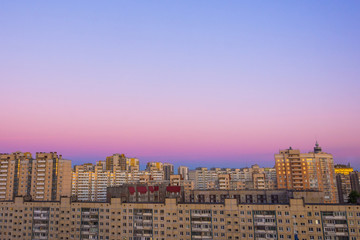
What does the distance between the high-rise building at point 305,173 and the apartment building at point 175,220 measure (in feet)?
227

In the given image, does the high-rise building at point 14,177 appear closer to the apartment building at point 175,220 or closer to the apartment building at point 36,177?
the apartment building at point 36,177

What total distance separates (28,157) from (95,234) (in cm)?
9049

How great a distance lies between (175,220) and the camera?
76.6m

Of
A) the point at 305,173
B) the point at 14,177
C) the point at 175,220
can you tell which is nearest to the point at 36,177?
the point at 14,177

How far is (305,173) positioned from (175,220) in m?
84.3

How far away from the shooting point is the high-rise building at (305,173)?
134 metres

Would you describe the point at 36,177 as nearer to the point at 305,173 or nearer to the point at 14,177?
the point at 14,177

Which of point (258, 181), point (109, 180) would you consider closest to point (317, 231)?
point (258, 181)

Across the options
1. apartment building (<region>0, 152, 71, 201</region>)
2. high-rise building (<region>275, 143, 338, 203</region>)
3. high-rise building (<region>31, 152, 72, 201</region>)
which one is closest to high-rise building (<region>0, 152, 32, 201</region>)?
apartment building (<region>0, 152, 71, 201</region>)

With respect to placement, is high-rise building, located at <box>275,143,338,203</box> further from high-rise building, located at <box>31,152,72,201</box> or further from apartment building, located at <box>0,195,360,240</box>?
high-rise building, located at <box>31,152,72,201</box>

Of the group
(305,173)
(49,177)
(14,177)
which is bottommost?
(305,173)

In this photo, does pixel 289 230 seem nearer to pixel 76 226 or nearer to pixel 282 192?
pixel 282 192

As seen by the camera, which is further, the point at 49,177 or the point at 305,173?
the point at 49,177

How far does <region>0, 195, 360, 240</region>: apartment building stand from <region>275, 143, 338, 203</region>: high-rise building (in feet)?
227
